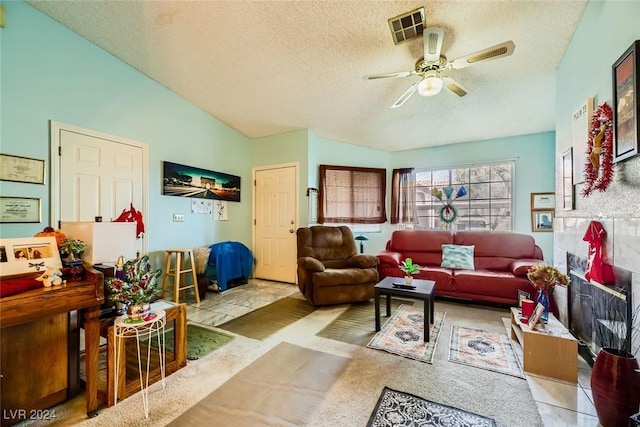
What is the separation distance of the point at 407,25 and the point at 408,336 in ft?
8.88

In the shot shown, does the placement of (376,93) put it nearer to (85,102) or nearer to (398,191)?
(398,191)

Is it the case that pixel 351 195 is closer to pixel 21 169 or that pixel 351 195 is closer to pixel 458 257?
pixel 458 257

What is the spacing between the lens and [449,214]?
4691mm

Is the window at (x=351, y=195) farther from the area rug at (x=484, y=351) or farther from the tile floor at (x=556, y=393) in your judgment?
the area rug at (x=484, y=351)

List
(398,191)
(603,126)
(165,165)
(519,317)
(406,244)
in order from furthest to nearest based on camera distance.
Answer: (398,191) → (406,244) → (165,165) → (519,317) → (603,126)

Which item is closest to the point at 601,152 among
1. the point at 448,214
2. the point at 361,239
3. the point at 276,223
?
the point at 448,214

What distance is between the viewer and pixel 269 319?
291 cm

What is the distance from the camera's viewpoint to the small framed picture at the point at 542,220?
13.4 ft

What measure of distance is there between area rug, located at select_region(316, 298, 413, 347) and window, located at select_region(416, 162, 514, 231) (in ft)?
7.32

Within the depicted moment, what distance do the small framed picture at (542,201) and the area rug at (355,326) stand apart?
2865mm

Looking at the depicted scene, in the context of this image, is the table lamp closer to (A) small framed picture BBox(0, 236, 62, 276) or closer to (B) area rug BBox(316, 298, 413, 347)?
(B) area rug BBox(316, 298, 413, 347)

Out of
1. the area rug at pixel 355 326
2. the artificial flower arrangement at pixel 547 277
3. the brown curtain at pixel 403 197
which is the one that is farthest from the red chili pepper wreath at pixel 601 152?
the brown curtain at pixel 403 197

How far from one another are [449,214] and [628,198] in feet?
10.5

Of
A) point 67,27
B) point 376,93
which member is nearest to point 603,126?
point 376,93
